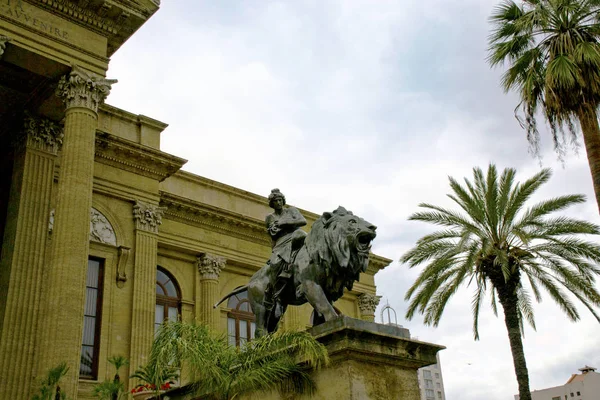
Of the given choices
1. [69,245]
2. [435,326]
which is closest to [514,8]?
[435,326]

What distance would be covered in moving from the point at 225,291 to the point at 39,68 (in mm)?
12578

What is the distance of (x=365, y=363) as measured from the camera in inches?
273

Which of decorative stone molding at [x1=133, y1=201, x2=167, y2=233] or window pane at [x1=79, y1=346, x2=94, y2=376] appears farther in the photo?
decorative stone molding at [x1=133, y1=201, x2=167, y2=233]

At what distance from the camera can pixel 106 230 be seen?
21.0m

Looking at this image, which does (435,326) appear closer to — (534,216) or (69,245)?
(534,216)

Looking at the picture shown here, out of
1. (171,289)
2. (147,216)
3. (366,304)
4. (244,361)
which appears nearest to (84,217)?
(147,216)

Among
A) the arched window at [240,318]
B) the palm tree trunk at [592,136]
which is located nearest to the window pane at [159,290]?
the arched window at [240,318]

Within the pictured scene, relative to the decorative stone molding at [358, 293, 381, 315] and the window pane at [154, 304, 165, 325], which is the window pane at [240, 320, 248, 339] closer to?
the window pane at [154, 304, 165, 325]

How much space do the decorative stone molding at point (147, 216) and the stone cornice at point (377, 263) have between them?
13.6 m

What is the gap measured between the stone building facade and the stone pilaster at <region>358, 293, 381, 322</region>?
7.72 meters

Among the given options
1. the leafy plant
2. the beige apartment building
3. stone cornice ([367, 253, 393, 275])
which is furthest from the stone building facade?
the beige apartment building

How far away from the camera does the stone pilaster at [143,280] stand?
65.7 feet

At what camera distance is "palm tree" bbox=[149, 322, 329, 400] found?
7039mm

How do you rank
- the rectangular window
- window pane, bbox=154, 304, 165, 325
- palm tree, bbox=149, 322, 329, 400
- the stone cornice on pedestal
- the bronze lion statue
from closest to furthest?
1. palm tree, bbox=149, 322, 329, 400
2. the bronze lion statue
3. the stone cornice on pedestal
4. the rectangular window
5. window pane, bbox=154, 304, 165, 325
